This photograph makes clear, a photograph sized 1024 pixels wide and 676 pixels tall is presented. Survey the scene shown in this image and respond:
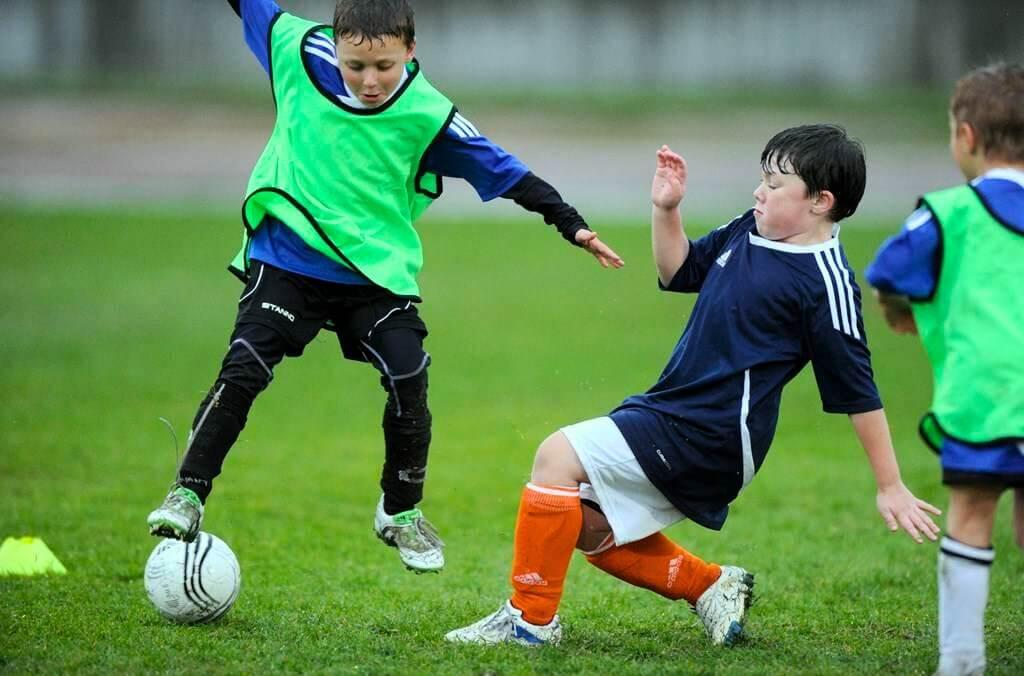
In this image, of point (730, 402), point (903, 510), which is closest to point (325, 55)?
point (730, 402)

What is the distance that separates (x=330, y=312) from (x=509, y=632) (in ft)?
4.11

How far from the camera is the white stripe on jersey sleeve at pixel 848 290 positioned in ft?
14.0

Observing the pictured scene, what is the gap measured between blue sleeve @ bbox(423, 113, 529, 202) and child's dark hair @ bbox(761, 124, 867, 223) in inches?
36.2

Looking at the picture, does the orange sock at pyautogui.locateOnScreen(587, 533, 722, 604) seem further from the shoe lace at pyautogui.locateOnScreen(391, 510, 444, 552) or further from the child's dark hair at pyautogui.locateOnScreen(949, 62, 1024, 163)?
the child's dark hair at pyautogui.locateOnScreen(949, 62, 1024, 163)

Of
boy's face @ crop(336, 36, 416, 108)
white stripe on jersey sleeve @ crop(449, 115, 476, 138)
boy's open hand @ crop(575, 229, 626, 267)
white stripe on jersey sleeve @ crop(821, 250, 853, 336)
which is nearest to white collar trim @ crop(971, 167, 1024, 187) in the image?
white stripe on jersey sleeve @ crop(821, 250, 853, 336)

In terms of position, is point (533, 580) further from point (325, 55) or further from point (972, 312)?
point (325, 55)

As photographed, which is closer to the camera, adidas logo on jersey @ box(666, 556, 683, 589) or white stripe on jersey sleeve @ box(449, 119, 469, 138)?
adidas logo on jersey @ box(666, 556, 683, 589)

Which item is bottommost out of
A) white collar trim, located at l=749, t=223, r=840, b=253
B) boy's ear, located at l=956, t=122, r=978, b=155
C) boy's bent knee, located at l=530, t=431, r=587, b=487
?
boy's bent knee, located at l=530, t=431, r=587, b=487

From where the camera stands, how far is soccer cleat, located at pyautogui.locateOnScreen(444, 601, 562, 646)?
448cm

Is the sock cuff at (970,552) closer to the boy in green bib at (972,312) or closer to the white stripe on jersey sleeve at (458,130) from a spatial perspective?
the boy in green bib at (972,312)

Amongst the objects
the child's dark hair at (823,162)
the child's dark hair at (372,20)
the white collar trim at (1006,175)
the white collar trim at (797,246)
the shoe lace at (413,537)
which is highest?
the child's dark hair at (372,20)

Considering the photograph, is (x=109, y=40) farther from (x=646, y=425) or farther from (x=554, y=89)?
(x=646, y=425)

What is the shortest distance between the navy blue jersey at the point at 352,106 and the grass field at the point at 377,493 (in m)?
1.23

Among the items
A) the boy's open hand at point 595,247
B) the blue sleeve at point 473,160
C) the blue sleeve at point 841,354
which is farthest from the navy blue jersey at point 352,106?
the blue sleeve at point 841,354
